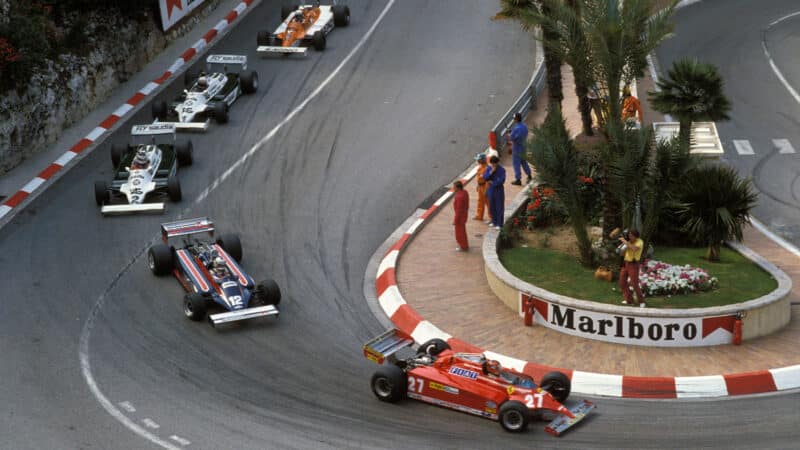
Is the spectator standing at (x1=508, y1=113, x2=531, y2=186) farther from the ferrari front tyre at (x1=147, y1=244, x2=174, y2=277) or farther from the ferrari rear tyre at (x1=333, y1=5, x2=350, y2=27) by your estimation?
the ferrari rear tyre at (x1=333, y1=5, x2=350, y2=27)

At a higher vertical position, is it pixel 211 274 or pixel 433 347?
pixel 211 274

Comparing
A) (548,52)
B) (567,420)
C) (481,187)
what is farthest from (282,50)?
(567,420)

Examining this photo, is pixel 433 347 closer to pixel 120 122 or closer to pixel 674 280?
pixel 674 280

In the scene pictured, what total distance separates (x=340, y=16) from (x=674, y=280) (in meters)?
19.9

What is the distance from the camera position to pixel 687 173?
20.9 metres

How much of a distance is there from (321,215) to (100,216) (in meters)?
4.53

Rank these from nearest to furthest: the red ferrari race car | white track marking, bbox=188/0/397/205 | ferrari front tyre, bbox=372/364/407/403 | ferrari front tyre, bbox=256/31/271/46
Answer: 1. the red ferrari race car
2. ferrari front tyre, bbox=372/364/407/403
3. white track marking, bbox=188/0/397/205
4. ferrari front tyre, bbox=256/31/271/46

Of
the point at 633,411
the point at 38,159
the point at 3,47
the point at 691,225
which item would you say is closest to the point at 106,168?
the point at 38,159

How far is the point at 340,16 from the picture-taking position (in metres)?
37.0

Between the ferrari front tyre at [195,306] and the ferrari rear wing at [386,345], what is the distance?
3.45m

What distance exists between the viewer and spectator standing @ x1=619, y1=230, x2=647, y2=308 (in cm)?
→ 1870

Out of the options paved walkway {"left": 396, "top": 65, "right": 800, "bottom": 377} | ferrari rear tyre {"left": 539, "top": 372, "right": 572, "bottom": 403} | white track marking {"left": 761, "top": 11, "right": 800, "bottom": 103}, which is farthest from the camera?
white track marking {"left": 761, "top": 11, "right": 800, "bottom": 103}

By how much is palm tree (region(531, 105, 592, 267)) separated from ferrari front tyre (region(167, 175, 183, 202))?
27.8ft

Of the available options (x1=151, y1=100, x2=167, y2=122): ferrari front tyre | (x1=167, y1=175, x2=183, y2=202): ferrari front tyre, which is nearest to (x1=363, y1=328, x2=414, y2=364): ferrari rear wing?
(x1=167, y1=175, x2=183, y2=202): ferrari front tyre
